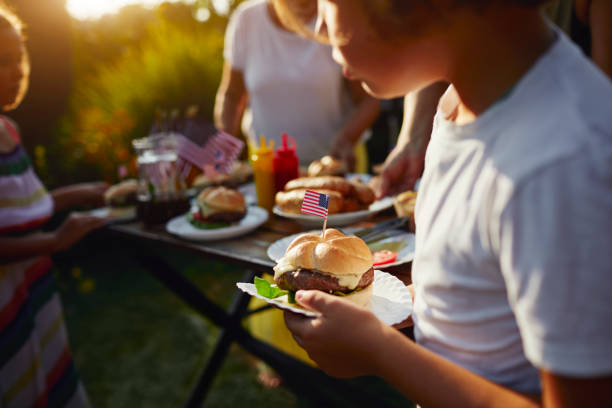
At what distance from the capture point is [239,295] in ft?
9.59

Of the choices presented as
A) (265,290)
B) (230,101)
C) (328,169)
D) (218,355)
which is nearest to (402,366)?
(265,290)

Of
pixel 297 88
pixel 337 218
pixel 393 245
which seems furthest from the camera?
pixel 297 88

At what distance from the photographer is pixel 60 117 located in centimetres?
509

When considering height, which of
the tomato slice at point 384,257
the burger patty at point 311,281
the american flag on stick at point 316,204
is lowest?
the tomato slice at point 384,257

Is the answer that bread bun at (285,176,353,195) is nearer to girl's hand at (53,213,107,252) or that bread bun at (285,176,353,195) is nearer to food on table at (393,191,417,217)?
food on table at (393,191,417,217)

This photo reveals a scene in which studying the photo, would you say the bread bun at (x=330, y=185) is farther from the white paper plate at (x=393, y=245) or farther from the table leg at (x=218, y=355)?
the table leg at (x=218, y=355)

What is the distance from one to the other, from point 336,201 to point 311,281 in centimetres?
75

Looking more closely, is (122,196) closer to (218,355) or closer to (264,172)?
(264,172)

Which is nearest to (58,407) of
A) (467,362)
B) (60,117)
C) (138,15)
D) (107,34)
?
(467,362)

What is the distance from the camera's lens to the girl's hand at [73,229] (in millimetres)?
2100

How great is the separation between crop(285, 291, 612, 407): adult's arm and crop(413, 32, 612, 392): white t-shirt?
0.12ft

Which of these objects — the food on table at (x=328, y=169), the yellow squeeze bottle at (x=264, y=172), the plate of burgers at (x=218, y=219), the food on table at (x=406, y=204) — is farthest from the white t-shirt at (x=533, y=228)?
the food on table at (x=328, y=169)

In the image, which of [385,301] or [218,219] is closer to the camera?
[385,301]

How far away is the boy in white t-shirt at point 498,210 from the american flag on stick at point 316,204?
0.36 metres
